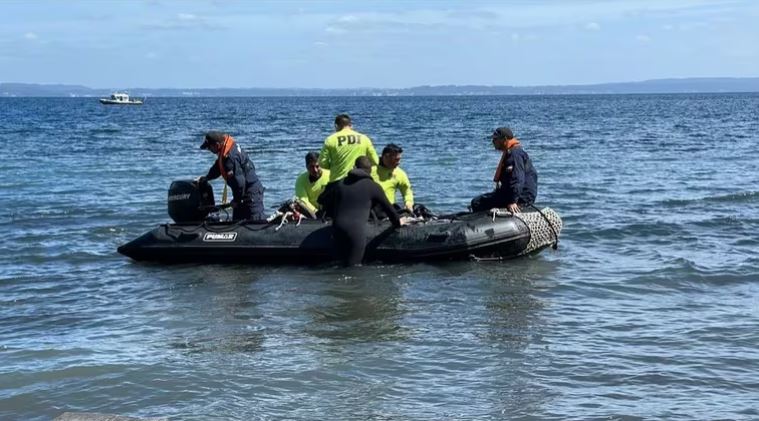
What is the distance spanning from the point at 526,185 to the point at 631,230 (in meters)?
2.94

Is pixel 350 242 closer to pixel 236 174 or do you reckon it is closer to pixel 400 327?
pixel 236 174

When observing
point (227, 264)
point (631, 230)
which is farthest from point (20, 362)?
point (631, 230)

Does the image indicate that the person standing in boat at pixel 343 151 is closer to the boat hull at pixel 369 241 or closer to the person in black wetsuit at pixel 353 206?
the person in black wetsuit at pixel 353 206

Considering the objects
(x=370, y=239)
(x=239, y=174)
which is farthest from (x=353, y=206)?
(x=239, y=174)

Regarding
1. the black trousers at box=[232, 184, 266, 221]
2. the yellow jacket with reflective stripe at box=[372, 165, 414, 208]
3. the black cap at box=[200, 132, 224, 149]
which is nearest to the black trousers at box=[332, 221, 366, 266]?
the yellow jacket with reflective stripe at box=[372, 165, 414, 208]

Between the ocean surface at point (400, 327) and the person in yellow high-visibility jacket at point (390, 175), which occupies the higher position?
the person in yellow high-visibility jacket at point (390, 175)

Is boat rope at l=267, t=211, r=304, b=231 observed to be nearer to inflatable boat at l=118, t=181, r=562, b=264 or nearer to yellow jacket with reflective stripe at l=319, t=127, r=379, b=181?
inflatable boat at l=118, t=181, r=562, b=264

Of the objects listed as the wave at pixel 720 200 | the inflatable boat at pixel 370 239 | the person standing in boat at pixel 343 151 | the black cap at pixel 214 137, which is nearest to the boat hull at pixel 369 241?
the inflatable boat at pixel 370 239

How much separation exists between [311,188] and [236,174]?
0.94 meters

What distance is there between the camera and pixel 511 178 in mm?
11320

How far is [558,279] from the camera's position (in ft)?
34.3

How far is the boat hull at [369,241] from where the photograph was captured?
11.1 metres

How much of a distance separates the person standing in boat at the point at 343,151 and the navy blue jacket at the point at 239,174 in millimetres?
936

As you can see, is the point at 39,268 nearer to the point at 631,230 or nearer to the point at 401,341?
the point at 401,341
